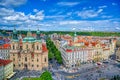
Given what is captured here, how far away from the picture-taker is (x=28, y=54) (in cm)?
4372

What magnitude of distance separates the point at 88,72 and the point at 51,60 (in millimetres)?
12626

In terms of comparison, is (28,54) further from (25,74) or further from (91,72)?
(91,72)

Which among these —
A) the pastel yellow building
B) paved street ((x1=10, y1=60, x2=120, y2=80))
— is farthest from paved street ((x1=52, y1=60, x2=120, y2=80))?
the pastel yellow building

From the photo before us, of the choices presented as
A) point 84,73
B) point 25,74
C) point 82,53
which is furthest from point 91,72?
point 25,74

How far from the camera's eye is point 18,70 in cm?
4362

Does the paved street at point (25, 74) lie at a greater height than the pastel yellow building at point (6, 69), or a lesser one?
lesser

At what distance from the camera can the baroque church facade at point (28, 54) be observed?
143ft

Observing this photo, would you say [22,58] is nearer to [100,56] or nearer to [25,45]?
[25,45]

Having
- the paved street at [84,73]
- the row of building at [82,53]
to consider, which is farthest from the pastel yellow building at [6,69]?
the row of building at [82,53]

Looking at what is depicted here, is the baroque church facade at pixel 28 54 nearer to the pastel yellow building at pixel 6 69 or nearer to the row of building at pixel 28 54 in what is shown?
the row of building at pixel 28 54

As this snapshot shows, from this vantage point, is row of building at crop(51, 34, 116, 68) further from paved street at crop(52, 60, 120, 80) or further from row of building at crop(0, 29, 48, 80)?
row of building at crop(0, 29, 48, 80)

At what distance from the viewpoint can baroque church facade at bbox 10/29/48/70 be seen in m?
43.7

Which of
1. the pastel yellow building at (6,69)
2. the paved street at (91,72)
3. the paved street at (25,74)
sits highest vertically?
the pastel yellow building at (6,69)

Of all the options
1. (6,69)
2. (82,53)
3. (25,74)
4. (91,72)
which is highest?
(82,53)
